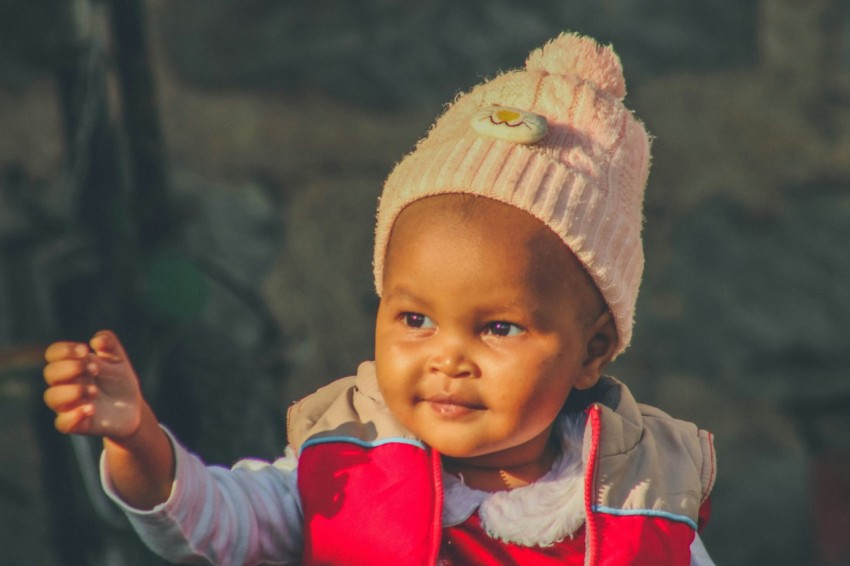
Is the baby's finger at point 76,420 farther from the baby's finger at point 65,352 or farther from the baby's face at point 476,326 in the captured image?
the baby's face at point 476,326

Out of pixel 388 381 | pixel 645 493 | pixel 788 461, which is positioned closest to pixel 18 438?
pixel 388 381

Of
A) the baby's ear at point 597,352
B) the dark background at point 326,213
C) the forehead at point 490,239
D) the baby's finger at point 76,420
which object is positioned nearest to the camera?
the baby's finger at point 76,420

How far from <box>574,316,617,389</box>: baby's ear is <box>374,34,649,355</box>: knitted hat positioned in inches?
0.4

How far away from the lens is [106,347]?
1.45 meters

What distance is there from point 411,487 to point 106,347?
432 mm

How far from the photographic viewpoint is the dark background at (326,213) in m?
2.04

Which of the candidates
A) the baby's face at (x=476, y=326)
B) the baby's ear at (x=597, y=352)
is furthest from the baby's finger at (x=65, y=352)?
the baby's ear at (x=597, y=352)

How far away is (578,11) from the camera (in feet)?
8.65

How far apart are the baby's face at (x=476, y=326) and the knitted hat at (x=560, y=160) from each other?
0.03m

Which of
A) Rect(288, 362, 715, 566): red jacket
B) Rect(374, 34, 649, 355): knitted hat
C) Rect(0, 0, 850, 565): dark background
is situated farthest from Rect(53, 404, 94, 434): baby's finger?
Rect(0, 0, 850, 565): dark background

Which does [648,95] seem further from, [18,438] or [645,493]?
[18,438]

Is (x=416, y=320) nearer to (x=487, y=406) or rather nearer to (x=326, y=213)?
(x=487, y=406)

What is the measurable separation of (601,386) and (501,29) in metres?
1.01

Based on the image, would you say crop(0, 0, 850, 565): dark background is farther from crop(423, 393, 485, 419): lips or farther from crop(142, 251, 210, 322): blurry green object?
crop(423, 393, 485, 419): lips
